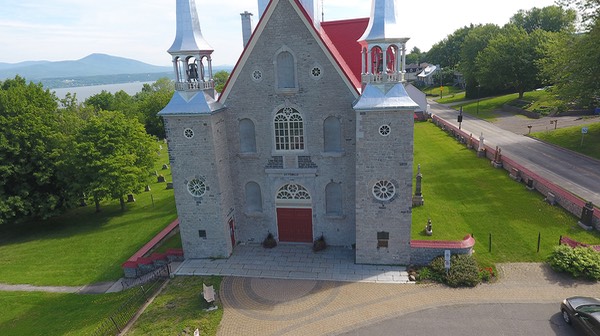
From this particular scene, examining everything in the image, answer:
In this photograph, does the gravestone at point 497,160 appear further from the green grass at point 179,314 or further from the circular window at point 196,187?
the green grass at point 179,314

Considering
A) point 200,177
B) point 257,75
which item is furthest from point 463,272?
point 257,75

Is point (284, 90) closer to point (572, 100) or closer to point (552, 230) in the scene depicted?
point (552, 230)

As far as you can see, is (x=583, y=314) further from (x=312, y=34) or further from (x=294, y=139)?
(x=312, y=34)

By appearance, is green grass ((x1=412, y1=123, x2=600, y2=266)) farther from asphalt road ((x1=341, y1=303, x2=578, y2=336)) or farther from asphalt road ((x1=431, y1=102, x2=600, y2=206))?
asphalt road ((x1=341, y1=303, x2=578, y2=336))

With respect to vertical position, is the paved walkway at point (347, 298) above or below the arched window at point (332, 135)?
below

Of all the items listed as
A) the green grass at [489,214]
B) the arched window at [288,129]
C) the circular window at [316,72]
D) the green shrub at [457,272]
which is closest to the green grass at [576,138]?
the green grass at [489,214]

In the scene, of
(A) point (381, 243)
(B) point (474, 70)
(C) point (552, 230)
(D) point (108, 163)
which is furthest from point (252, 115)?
(B) point (474, 70)
